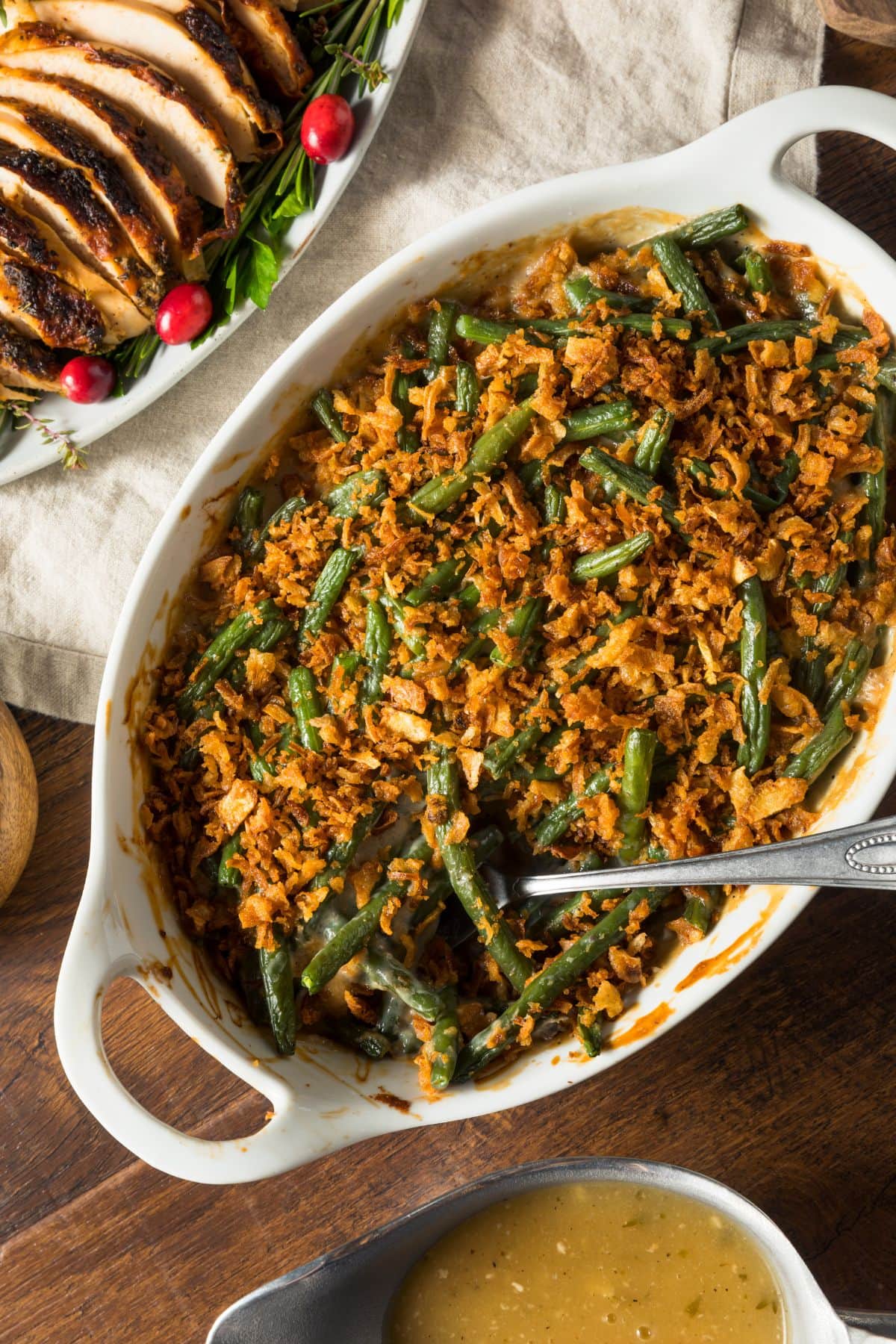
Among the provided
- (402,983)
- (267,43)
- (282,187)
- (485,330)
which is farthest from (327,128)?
(402,983)

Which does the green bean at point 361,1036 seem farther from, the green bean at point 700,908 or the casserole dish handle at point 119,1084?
the green bean at point 700,908

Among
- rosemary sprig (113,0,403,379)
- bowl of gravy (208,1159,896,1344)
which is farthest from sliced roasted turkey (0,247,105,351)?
bowl of gravy (208,1159,896,1344)

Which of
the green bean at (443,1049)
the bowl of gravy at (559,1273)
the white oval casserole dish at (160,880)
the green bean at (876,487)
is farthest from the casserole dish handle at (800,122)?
the bowl of gravy at (559,1273)

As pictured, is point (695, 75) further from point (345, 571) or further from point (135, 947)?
point (135, 947)

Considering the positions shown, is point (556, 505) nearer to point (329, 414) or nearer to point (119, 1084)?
point (329, 414)

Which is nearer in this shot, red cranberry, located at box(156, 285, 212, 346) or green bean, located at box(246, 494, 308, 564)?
green bean, located at box(246, 494, 308, 564)

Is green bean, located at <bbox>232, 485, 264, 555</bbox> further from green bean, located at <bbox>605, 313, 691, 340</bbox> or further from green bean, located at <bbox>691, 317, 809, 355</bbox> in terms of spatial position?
green bean, located at <bbox>691, 317, 809, 355</bbox>
